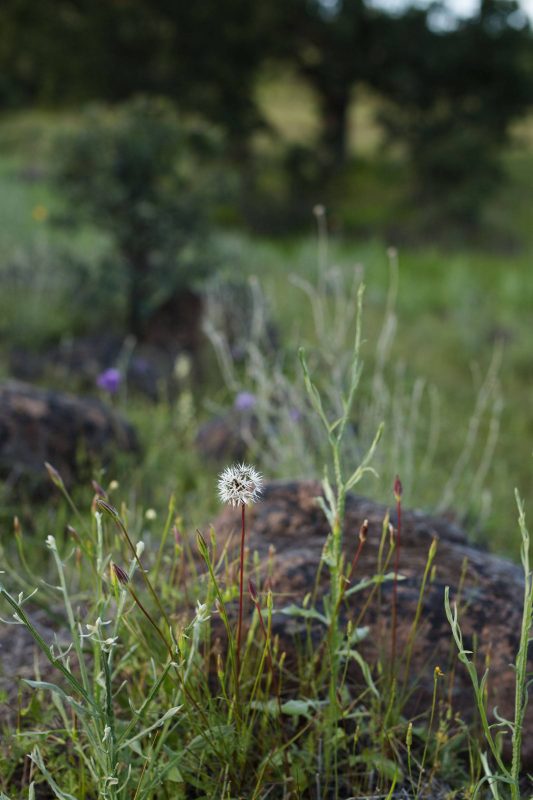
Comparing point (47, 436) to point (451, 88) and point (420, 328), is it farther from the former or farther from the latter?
point (451, 88)

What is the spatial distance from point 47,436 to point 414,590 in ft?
6.57

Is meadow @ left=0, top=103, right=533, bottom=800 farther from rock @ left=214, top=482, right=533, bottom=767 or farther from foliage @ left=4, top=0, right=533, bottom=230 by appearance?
foliage @ left=4, top=0, right=533, bottom=230

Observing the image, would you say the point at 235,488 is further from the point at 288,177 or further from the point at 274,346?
the point at 288,177

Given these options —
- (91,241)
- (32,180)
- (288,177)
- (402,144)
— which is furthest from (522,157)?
(91,241)

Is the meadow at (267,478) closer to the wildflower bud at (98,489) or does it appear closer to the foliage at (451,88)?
the wildflower bud at (98,489)

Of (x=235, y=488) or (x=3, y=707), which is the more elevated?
(x=235, y=488)

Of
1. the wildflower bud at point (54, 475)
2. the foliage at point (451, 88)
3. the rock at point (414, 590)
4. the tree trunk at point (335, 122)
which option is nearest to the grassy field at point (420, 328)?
the rock at point (414, 590)

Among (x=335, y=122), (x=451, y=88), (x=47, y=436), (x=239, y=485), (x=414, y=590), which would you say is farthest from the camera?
(x=335, y=122)

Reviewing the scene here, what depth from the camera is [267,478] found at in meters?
3.71

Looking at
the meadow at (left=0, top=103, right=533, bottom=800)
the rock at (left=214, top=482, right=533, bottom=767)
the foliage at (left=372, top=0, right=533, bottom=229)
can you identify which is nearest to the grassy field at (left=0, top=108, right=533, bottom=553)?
the meadow at (left=0, top=103, right=533, bottom=800)

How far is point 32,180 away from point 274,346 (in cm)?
940

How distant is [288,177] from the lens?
13.2 metres

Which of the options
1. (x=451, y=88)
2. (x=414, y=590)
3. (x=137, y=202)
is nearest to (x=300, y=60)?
(x=451, y=88)

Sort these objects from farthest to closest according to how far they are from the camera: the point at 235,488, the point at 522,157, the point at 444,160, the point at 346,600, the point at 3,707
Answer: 1. the point at 522,157
2. the point at 444,160
3. the point at 346,600
4. the point at 3,707
5. the point at 235,488
